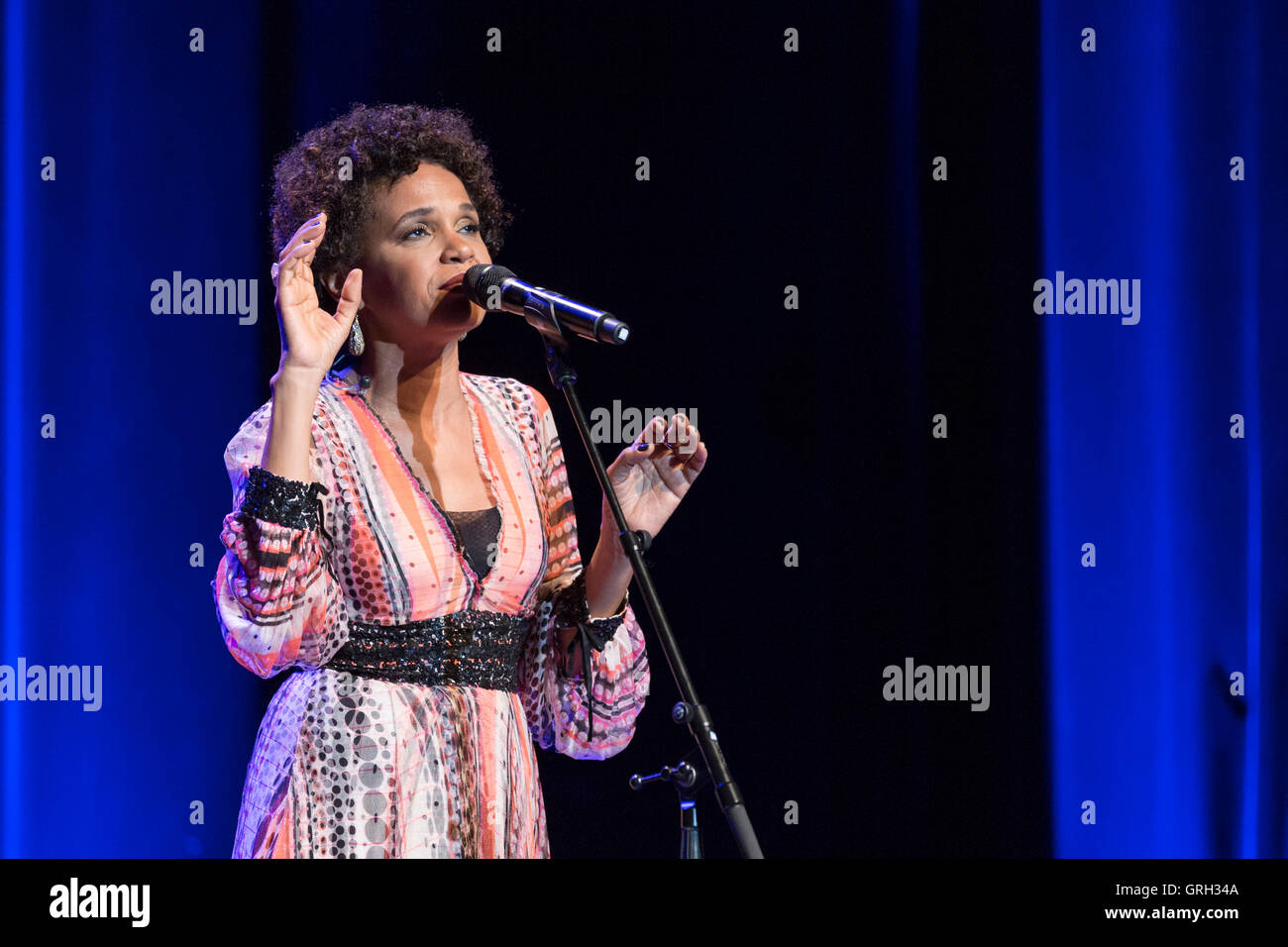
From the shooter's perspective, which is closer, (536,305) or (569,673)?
(536,305)

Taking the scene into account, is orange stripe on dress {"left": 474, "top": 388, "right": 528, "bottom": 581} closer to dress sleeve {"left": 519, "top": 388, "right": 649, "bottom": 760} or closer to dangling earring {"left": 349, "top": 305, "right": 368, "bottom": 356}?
dress sleeve {"left": 519, "top": 388, "right": 649, "bottom": 760}

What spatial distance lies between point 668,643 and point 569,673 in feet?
1.51

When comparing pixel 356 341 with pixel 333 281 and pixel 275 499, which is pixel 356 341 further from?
pixel 275 499

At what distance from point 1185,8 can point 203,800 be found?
2550mm

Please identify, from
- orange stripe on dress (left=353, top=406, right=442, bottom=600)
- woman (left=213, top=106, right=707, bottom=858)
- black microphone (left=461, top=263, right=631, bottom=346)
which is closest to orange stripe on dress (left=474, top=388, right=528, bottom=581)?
woman (left=213, top=106, right=707, bottom=858)

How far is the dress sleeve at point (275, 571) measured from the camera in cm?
163

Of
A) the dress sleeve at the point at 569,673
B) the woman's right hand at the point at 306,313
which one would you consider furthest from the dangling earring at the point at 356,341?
the dress sleeve at the point at 569,673

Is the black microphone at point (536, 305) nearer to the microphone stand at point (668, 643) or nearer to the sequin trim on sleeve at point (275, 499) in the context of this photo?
the microphone stand at point (668, 643)

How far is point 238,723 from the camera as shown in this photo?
273 centimetres

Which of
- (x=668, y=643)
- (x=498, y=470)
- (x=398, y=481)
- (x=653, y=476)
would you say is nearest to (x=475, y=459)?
(x=498, y=470)

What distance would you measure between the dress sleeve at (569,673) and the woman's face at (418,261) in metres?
0.28

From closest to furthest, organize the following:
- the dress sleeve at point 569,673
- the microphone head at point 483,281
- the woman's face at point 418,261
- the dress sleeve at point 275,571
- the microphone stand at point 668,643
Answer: the microphone stand at point 668,643 < the dress sleeve at point 275,571 < the microphone head at point 483,281 < the woman's face at point 418,261 < the dress sleeve at point 569,673

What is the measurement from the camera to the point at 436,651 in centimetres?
181

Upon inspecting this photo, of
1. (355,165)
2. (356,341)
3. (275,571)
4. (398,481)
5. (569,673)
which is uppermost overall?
(355,165)
